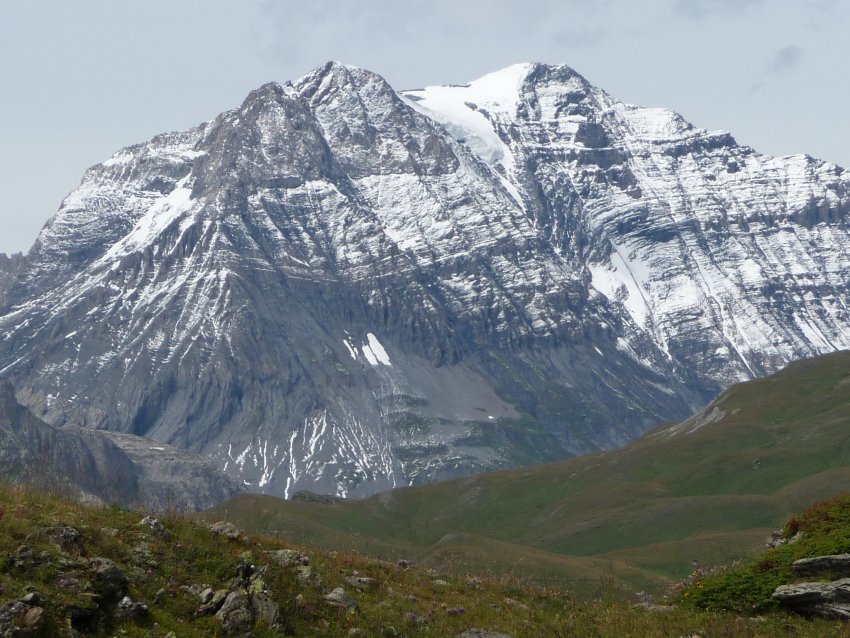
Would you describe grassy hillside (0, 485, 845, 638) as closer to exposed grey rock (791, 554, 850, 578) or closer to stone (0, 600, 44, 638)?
stone (0, 600, 44, 638)

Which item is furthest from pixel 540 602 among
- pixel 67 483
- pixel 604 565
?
pixel 604 565

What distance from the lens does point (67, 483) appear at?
34.7m

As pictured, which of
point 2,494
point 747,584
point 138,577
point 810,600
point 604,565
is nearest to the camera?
point 138,577

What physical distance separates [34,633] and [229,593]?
5.15m

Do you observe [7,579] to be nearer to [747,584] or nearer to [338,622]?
[338,622]

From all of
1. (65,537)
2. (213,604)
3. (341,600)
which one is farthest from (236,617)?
(65,537)

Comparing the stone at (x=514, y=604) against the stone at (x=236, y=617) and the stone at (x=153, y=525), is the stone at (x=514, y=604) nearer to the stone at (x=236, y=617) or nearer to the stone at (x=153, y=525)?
the stone at (x=236, y=617)

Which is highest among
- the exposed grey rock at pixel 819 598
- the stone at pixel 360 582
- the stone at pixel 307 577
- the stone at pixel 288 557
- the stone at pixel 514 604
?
the stone at pixel 288 557

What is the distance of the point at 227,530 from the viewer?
32.5m

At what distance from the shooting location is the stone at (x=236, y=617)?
26.8 metres

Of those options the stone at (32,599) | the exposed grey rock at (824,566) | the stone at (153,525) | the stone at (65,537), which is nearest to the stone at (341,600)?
the stone at (153,525)

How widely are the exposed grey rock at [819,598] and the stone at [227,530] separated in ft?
49.9

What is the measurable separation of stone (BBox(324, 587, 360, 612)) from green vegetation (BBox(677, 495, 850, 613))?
11019 millimetres

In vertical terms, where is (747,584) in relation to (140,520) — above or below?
below
